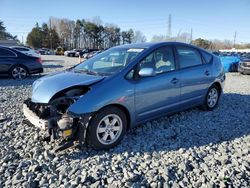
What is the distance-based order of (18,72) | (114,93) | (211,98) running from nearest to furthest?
(114,93)
(211,98)
(18,72)

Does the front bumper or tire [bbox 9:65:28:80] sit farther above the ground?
tire [bbox 9:65:28:80]

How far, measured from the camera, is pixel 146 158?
3750mm

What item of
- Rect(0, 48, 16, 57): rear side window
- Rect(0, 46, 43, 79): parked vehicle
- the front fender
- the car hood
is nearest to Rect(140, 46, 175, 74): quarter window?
the front fender

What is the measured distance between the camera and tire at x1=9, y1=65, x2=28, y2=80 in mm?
11289

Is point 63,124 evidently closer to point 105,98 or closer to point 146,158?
point 105,98

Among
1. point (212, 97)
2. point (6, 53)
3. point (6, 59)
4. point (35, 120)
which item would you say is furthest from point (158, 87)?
point (6, 53)

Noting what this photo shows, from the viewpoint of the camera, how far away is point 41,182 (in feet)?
10.3

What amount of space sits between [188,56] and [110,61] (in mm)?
1767

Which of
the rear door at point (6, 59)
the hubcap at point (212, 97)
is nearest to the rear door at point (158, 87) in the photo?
the hubcap at point (212, 97)

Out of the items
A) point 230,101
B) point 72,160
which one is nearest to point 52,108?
point 72,160

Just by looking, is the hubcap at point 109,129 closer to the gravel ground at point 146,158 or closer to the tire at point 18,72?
the gravel ground at point 146,158

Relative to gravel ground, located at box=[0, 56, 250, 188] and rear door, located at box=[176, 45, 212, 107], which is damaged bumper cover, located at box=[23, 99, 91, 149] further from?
rear door, located at box=[176, 45, 212, 107]

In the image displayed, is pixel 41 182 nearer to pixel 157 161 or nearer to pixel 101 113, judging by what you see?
pixel 101 113

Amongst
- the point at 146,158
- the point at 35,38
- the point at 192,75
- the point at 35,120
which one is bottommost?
the point at 146,158
